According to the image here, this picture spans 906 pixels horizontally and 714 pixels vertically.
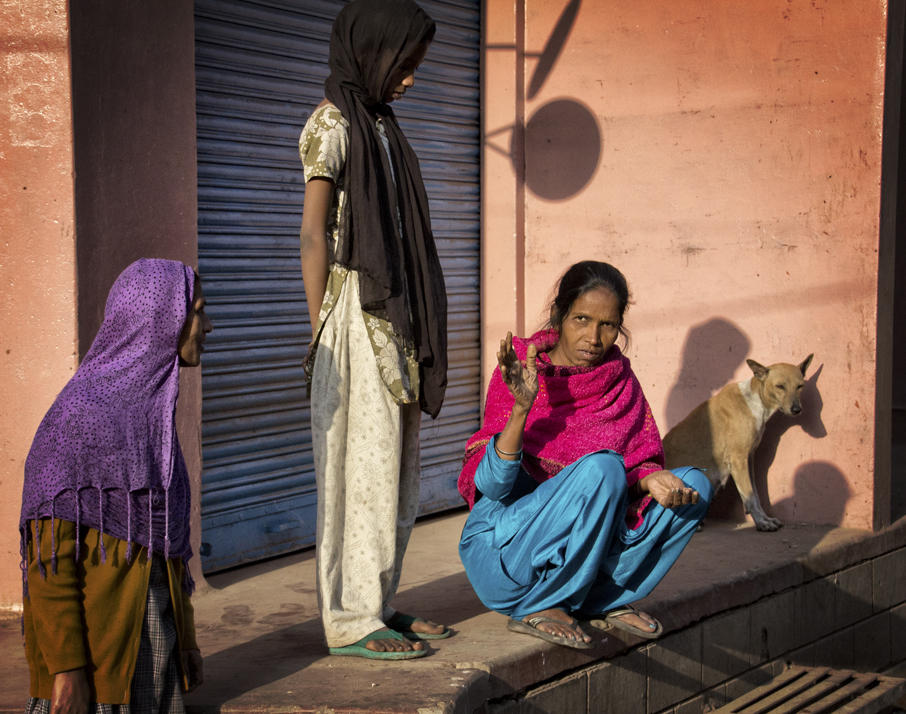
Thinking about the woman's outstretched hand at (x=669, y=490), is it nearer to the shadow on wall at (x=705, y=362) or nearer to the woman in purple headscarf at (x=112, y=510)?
the woman in purple headscarf at (x=112, y=510)

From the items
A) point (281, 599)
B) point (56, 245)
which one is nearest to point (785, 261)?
point (281, 599)

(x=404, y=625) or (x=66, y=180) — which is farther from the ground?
(x=66, y=180)

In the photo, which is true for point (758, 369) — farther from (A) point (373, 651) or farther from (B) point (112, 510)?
(B) point (112, 510)

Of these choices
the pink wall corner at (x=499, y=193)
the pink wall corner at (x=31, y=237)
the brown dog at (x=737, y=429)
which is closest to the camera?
the pink wall corner at (x=31, y=237)

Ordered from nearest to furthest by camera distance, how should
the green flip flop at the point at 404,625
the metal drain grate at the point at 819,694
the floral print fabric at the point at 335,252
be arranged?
the floral print fabric at the point at 335,252 → the green flip flop at the point at 404,625 → the metal drain grate at the point at 819,694

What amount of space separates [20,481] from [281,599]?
111 cm

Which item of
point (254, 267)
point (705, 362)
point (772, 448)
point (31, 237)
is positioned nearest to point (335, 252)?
point (31, 237)

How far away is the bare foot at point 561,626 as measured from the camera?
144 inches

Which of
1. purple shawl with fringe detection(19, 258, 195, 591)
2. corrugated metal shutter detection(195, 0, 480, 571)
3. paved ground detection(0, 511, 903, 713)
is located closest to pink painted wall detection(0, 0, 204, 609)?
corrugated metal shutter detection(195, 0, 480, 571)

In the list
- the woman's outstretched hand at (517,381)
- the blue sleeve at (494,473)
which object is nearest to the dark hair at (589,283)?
the woman's outstretched hand at (517,381)

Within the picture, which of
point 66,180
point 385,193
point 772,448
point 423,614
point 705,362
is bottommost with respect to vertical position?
point 423,614

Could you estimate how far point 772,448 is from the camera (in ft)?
19.6

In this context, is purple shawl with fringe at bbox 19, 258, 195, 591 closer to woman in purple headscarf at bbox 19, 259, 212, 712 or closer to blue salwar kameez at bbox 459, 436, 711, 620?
woman in purple headscarf at bbox 19, 259, 212, 712

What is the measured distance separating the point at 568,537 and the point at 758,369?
2.50m
